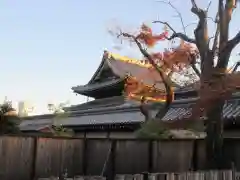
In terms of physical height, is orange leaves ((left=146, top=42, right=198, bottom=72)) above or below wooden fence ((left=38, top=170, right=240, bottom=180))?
above

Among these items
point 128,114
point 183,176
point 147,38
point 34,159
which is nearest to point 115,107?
point 128,114

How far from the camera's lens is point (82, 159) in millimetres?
12625

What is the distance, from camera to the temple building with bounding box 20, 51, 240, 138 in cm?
1978

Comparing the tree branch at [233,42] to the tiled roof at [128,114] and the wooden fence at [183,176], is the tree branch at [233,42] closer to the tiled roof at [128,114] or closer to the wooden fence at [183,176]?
the wooden fence at [183,176]

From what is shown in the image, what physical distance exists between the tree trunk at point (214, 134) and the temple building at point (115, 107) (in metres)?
3.37

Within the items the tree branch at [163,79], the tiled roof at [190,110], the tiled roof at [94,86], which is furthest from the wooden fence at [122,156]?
the tiled roof at [94,86]

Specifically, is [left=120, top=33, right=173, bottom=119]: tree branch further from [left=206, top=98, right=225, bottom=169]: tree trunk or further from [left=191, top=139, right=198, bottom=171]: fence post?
[left=206, top=98, right=225, bottom=169]: tree trunk

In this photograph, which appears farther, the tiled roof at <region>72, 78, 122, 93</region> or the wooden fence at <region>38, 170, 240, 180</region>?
the tiled roof at <region>72, 78, 122, 93</region>

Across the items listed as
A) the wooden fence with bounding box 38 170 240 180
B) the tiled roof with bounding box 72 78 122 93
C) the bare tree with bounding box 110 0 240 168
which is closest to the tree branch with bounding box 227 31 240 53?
the bare tree with bounding box 110 0 240 168

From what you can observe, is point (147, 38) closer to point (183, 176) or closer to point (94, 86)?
point (183, 176)

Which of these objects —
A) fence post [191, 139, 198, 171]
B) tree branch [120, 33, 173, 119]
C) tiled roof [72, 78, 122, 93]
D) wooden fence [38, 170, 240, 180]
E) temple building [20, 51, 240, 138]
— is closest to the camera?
wooden fence [38, 170, 240, 180]

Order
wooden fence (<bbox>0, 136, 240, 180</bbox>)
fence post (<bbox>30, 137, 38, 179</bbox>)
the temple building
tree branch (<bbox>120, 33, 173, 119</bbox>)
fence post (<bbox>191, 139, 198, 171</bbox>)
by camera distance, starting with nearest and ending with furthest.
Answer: fence post (<bbox>30, 137, 38, 179</bbox>) < wooden fence (<bbox>0, 136, 240, 180</bbox>) < fence post (<bbox>191, 139, 198, 171</bbox>) < tree branch (<bbox>120, 33, 173, 119</bbox>) < the temple building

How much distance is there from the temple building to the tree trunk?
3.37 m

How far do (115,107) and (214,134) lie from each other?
1507 cm
